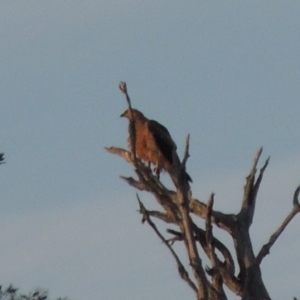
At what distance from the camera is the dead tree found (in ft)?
24.6

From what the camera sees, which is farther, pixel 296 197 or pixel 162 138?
pixel 162 138

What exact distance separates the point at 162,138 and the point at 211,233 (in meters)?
7.98

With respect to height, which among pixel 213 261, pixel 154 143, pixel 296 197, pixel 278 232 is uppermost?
pixel 154 143

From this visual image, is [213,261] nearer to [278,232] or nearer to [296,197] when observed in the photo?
[278,232]

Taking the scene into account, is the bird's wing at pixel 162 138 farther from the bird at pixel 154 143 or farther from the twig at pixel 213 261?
the twig at pixel 213 261

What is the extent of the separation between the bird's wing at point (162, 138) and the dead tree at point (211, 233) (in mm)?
6253

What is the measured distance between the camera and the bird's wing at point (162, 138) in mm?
15664

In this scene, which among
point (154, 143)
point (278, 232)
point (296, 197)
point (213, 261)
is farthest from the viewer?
point (154, 143)

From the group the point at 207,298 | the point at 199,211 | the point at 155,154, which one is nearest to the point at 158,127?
the point at 155,154

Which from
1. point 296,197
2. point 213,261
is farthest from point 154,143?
point 213,261

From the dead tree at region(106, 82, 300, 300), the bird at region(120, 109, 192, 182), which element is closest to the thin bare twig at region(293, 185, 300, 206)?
the dead tree at region(106, 82, 300, 300)

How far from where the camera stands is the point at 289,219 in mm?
8836

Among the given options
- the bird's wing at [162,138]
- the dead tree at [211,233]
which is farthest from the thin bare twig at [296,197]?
the bird's wing at [162,138]

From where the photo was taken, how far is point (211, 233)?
804cm
